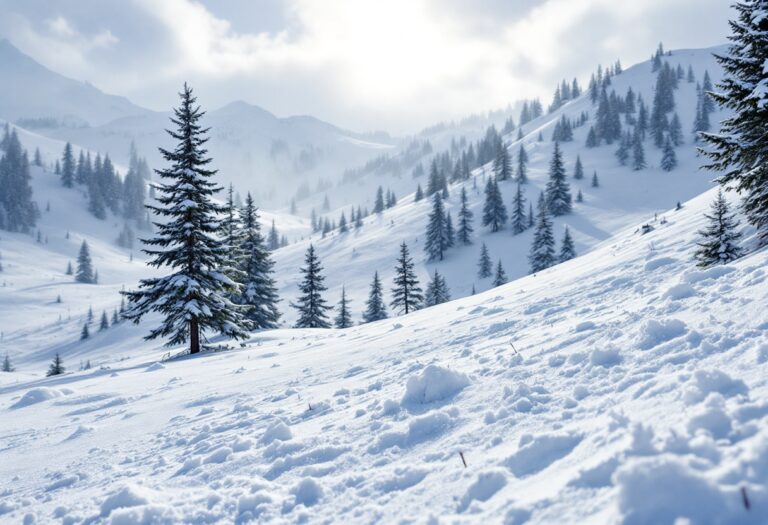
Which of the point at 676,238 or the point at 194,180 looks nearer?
the point at 676,238

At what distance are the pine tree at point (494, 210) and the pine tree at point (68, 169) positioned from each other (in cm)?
15980

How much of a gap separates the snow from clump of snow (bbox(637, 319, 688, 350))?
0.06 ft

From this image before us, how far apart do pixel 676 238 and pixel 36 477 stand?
1714 cm

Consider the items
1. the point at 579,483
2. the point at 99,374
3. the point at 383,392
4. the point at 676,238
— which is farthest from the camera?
the point at 99,374

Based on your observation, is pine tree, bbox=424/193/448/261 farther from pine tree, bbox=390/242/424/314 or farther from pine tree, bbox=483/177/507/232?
pine tree, bbox=390/242/424/314

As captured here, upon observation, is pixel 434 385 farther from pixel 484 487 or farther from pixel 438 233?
pixel 438 233

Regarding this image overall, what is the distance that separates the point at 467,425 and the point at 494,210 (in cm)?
7661

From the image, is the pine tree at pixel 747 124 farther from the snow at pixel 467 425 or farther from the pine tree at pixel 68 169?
the pine tree at pixel 68 169

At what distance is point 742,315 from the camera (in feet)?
17.0

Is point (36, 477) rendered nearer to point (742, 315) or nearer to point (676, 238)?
point (742, 315)

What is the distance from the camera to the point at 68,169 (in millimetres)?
155500

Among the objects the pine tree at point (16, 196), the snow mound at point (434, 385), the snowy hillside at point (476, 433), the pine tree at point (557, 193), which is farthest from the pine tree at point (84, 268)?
the snow mound at point (434, 385)

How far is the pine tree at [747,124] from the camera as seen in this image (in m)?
11.1

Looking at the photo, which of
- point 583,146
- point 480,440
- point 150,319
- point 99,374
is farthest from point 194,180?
point 583,146
